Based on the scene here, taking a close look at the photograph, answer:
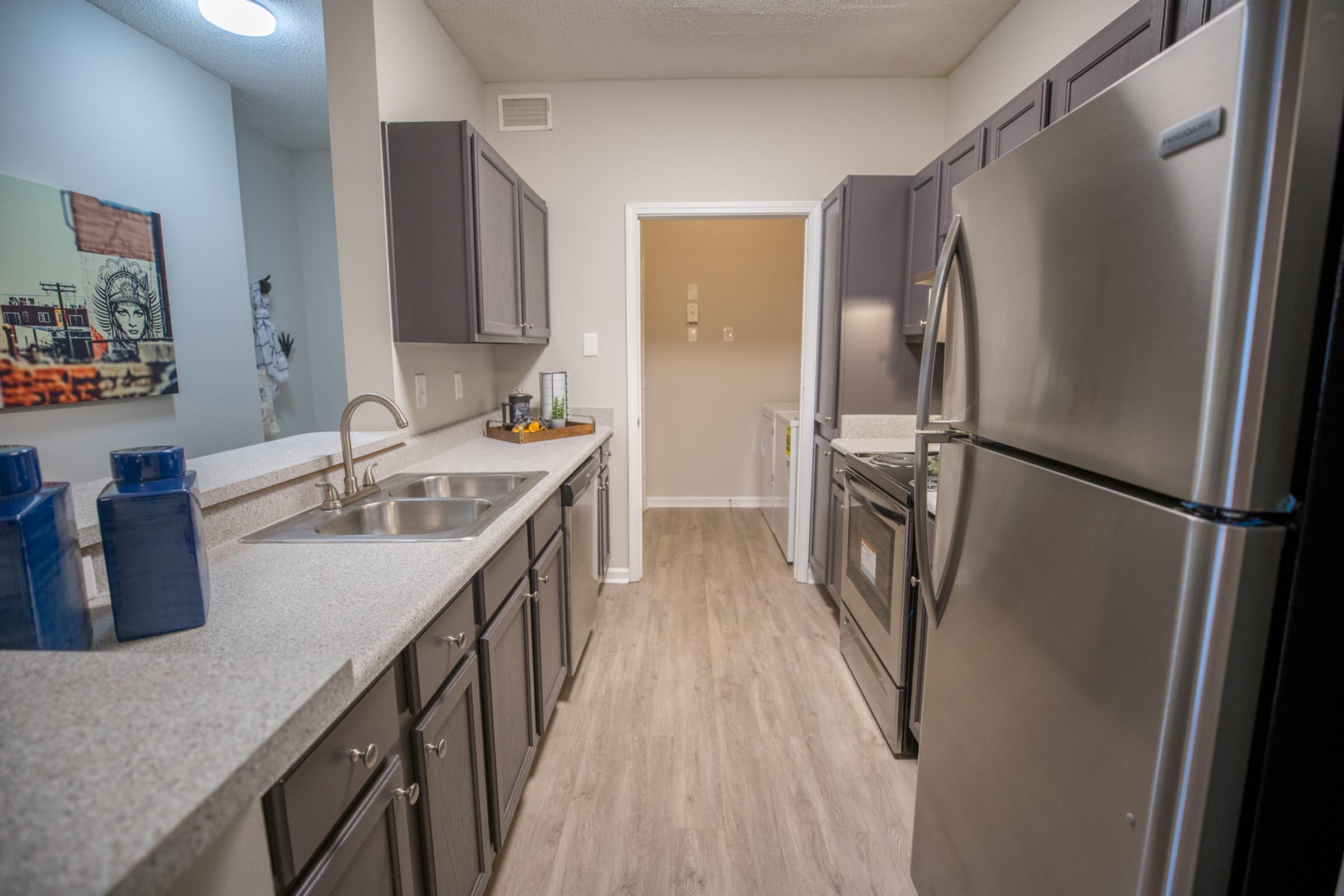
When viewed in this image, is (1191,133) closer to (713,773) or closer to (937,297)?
(937,297)

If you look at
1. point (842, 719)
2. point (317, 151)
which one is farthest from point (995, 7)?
point (317, 151)

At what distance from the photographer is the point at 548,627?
6.18ft

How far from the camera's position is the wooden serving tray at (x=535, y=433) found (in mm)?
2619

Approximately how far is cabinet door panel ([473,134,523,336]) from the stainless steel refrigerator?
1612 millimetres

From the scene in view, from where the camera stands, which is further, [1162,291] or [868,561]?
[868,561]

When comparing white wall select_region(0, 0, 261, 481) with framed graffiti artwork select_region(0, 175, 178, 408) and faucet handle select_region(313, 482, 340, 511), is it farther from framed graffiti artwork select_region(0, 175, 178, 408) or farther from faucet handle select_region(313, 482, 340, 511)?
faucet handle select_region(313, 482, 340, 511)

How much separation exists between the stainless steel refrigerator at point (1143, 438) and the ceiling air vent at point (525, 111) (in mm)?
2638

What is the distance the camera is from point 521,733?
5.36ft

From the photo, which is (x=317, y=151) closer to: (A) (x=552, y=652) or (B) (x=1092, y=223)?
(A) (x=552, y=652)

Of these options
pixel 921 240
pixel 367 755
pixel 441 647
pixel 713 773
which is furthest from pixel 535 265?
pixel 367 755

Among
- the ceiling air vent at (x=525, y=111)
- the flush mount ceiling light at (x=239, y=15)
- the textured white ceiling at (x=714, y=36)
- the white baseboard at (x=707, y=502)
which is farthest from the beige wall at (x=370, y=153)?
the white baseboard at (x=707, y=502)

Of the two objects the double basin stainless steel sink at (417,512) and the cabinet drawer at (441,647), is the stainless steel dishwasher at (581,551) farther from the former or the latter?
the cabinet drawer at (441,647)

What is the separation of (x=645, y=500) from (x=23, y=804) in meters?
4.52

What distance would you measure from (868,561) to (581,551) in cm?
110
